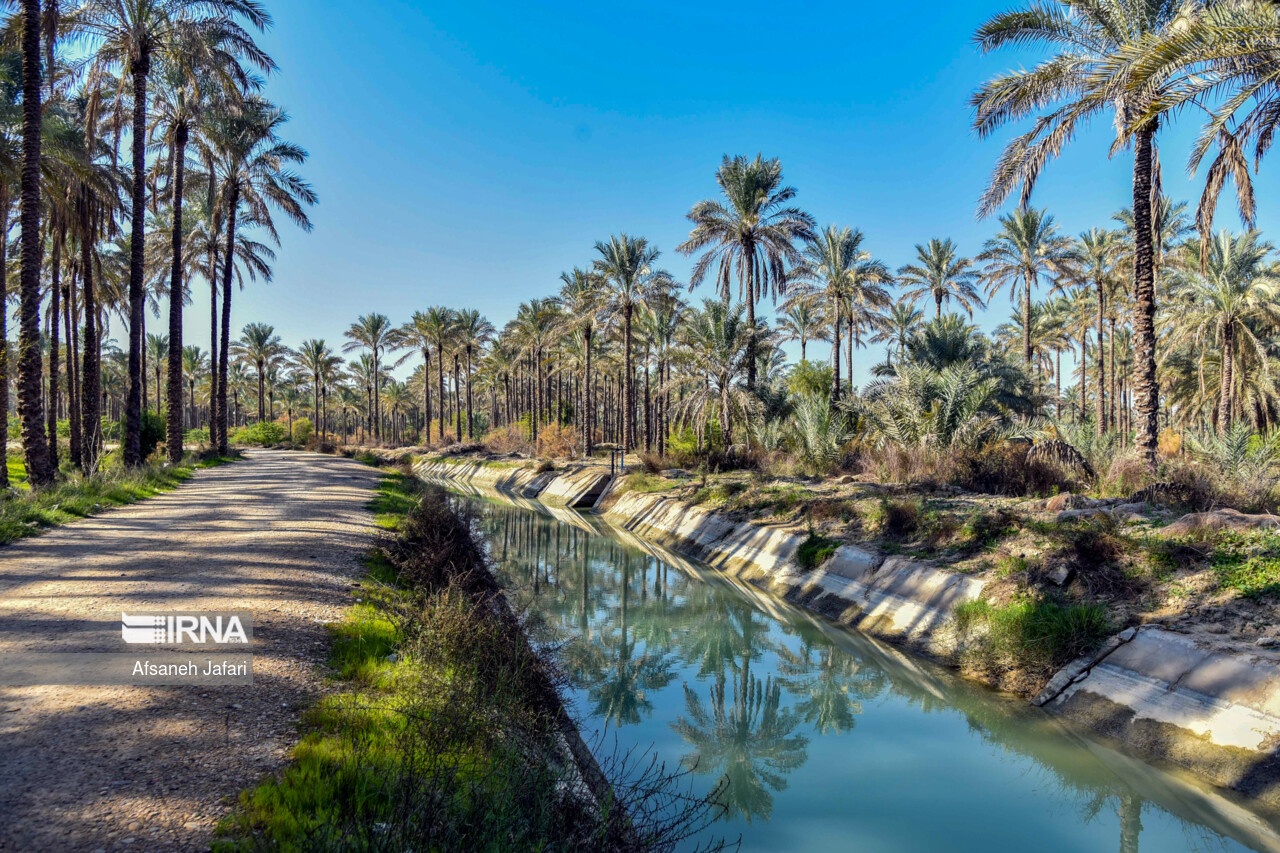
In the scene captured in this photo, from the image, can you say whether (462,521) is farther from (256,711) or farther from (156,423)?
(156,423)

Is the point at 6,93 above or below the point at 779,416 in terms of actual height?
above

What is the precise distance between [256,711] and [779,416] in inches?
950

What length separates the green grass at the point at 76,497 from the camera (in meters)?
10.3

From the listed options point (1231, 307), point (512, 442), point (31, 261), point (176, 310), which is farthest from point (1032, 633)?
point (512, 442)

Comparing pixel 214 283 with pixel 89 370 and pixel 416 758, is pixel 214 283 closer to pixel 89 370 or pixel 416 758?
pixel 89 370

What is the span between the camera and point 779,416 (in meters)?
27.0

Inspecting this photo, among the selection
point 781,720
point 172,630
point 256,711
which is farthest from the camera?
point 781,720

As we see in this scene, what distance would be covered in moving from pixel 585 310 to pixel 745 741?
29258 millimetres

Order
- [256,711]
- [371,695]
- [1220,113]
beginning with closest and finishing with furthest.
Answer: [256,711] → [371,695] → [1220,113]

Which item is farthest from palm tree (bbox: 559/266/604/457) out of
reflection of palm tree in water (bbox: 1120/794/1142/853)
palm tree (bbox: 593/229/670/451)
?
reflection of palm tree in water (bbox: 1120/794/1142/853)

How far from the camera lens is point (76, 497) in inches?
489

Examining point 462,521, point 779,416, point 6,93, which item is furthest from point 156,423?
point 779,416

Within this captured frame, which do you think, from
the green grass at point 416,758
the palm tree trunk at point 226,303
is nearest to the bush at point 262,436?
the palm tree trunk at point 226,303

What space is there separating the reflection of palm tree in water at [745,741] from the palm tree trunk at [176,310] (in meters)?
22.4
